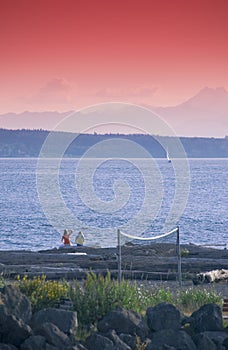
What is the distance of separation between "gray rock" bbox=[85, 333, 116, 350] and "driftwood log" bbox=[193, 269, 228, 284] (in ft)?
35.8

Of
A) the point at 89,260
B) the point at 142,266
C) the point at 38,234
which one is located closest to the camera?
the point at 142,266

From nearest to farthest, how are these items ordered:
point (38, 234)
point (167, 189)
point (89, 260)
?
point (89, 260) < point (38, 234) < point (167, 189)

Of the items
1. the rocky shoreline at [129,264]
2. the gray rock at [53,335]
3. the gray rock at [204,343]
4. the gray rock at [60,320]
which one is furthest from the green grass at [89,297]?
the rocky shoreline at [129,264]

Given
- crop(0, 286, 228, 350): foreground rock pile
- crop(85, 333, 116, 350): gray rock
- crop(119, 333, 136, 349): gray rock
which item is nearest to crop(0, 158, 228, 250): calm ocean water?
crop(0, 286, 228, 350): foreground rock pile

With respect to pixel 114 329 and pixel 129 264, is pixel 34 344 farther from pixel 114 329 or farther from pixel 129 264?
pixel 129 264

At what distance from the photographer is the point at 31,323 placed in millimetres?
15258

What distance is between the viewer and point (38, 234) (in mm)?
73125

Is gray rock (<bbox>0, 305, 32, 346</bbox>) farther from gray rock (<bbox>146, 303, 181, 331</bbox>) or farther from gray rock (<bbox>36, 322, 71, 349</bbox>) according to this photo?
gray rock (<bbox>146, 303, 181, 331</bbox>)

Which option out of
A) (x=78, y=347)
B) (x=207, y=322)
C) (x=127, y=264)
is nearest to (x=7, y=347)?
(x=78, y=347)

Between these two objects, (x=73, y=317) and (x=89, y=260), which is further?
(x=89, y=260)

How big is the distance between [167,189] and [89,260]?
Answer: 115m

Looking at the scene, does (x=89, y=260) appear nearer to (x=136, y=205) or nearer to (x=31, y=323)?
(x=31, y=323)

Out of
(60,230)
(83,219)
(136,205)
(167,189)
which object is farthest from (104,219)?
(167,189)

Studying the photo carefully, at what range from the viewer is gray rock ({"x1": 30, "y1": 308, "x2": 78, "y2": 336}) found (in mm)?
15102
